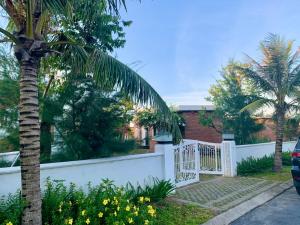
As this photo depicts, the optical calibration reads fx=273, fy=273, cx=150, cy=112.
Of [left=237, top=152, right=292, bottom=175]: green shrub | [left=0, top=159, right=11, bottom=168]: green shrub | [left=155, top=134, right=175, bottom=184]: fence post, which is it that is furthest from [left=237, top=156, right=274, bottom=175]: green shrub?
[left=0, top=159, right=11, bottom=168]: green shrub

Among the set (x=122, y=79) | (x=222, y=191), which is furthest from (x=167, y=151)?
(x=122, y=79)

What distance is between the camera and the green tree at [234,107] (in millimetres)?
14828

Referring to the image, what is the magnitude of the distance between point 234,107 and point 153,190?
357 inches

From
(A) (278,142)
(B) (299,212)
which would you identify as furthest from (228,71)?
(B) (299,212)

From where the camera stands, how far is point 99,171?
641 centimetres

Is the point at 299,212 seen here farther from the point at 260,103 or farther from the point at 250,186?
the point at 260,103

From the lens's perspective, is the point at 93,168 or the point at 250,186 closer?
the point at 93,168

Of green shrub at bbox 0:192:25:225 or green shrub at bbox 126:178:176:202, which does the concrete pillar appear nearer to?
green shrub at bbox 126:178:176:202

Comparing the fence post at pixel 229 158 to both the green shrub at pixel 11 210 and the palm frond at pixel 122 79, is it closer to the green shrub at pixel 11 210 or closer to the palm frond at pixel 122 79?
the palm frond at pixel 122 79

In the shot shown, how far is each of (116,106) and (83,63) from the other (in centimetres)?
159

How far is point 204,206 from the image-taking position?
23.5ft

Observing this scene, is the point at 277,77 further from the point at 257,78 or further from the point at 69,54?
the point at 69,54

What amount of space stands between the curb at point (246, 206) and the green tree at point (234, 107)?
5.36 metres

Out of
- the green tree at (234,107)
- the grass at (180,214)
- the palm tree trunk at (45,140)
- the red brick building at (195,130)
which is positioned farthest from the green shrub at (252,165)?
the palm tree trunk at (45,140)
